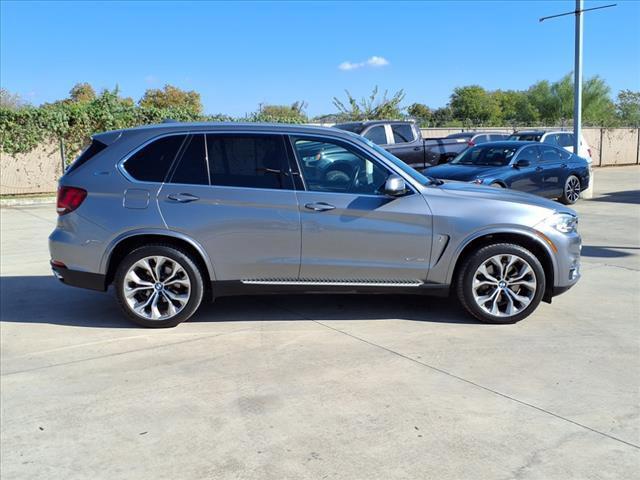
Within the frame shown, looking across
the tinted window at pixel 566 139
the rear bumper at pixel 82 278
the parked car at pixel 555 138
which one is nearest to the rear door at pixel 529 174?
the parked car at pixel 555 138

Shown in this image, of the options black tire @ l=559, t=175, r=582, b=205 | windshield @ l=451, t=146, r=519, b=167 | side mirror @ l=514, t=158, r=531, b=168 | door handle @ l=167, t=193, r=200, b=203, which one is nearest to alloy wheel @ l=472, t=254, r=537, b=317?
door handle @ l=167, t=193, r=200, b=203

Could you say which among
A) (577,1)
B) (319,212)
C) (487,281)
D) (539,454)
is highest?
(577,1)

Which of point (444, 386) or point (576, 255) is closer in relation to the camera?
point (444, 386)

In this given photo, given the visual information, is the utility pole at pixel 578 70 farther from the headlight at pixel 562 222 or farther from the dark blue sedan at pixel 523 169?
the headlight at pixel 562 222

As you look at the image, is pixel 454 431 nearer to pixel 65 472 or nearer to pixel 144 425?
pixel 144 425

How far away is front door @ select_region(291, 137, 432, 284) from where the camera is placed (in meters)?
5.34

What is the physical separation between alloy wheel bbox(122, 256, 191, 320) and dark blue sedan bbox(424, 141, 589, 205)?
7560 millimetres

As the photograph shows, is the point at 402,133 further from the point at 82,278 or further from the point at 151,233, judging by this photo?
the point at 82,278

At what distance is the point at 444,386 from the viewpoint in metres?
4.18

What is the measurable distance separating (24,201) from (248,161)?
13825 millimetres

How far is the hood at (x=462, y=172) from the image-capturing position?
11.8 meters

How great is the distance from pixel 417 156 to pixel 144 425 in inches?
514

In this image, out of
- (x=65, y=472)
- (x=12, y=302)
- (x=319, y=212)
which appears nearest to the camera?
(x=65, y=472)

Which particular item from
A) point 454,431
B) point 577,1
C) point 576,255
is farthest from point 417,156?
point 454,431
